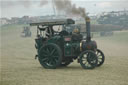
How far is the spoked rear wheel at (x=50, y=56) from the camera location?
534 inches

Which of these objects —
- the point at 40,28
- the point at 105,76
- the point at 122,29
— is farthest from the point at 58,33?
the point at 122,29

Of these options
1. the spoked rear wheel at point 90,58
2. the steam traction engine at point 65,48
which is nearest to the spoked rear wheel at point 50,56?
the steam traction engine at point 65,48

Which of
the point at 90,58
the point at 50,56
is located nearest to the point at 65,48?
the point at 50,56

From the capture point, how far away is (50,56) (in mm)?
13914

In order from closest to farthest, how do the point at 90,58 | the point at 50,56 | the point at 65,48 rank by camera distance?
the point at 90,58 → the point at 65,48 → the point at 50,56

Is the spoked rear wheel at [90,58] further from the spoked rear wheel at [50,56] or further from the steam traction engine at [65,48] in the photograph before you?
the spoked rear wheel at [50,56]

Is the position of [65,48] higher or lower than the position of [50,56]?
higher

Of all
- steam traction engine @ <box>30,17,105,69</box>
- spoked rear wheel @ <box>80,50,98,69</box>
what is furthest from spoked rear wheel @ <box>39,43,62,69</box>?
spoked rear wheel @ <box>80,50,98,69</box>

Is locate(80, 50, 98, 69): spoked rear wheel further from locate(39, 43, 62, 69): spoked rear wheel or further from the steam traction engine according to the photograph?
locate(39, 43, 62, 69): spoked rear wheel

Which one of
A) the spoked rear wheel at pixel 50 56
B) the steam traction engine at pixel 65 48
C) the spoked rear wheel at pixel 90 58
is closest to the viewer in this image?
the spoked rear wheel at pixel 90 58

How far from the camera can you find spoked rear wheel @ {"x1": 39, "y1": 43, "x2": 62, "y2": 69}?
13.6 m

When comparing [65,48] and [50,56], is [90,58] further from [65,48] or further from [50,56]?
[50,56]

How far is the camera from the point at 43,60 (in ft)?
46.4

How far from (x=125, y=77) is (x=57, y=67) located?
4.58 metres
